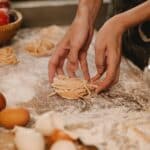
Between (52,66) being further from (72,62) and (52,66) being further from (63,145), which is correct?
(63,145)

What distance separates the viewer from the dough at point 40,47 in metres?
1.63

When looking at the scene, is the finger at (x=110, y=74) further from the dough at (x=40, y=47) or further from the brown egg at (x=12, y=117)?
the dough at (x=40, y=47)

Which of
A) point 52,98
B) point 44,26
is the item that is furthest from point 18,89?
point 44,26

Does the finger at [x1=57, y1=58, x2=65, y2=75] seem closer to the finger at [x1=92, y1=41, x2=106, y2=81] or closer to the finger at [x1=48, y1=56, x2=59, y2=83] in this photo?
the finger at [x1=48, y1=56, x2=59, y2=83]

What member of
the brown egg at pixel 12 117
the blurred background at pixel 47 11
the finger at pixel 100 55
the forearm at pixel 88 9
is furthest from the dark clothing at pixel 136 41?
the brown egg at pixel 12 117

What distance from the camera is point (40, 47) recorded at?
1.65 m

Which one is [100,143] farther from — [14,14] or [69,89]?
[14,14]

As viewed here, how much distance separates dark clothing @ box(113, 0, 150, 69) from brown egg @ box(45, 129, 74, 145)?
661 millimetres

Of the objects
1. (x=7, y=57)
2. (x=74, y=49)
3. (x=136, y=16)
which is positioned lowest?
(x=7, y=57)

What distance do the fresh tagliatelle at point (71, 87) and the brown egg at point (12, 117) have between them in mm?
222

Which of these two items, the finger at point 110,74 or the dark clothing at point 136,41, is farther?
the dark clothing at point 136,41

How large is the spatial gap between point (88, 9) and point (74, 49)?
19cm

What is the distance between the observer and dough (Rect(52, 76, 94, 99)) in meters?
1.29

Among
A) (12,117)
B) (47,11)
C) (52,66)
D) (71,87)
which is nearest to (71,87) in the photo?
(71,87)
